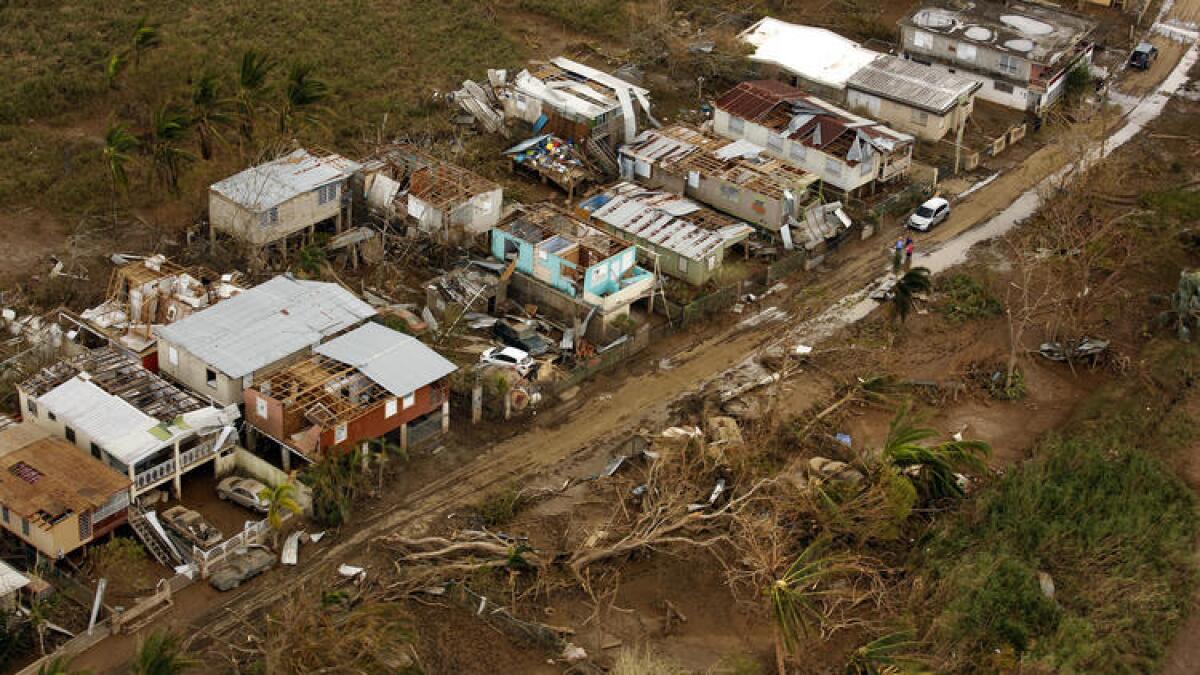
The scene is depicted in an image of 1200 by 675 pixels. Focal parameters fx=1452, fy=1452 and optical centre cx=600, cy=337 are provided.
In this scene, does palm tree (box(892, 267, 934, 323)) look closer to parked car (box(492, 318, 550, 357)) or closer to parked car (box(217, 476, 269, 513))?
parked car (box(492, 318, 550, 357))

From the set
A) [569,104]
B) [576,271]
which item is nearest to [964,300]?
[576,271]

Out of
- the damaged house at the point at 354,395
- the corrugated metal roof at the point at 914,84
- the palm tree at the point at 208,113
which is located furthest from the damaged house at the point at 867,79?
the damaged house at the point at 354,395

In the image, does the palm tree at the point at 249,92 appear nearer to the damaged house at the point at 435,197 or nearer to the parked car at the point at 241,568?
the damaged house at the point at 435,197

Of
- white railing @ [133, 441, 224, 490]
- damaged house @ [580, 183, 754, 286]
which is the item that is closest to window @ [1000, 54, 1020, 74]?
damaged house @ [580, 183, 754, 286]

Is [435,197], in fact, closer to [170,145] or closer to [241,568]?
[170,145]

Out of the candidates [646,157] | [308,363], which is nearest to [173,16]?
[646,157]

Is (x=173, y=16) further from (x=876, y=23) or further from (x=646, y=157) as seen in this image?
(x=876, y=23)
